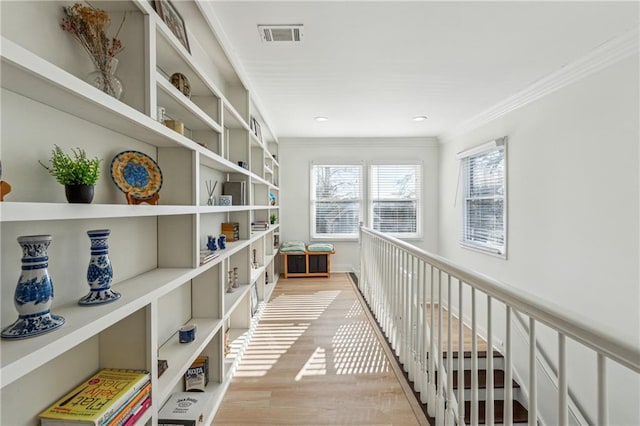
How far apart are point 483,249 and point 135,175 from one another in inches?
155

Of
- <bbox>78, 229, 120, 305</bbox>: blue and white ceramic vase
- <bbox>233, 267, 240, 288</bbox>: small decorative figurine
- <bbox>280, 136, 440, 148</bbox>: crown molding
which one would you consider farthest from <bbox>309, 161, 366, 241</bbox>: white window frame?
<bbox>78, 229, 120, 305</bbox>: blue and white ceramic vase

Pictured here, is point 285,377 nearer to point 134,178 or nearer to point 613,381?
point 134,178

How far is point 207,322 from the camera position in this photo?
5.82 feet

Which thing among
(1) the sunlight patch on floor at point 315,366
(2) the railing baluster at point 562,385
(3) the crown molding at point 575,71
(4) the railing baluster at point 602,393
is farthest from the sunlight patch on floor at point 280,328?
(3) the crown molding at point 575,71

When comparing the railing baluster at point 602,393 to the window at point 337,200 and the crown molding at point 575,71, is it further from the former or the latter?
the window at point 337,200

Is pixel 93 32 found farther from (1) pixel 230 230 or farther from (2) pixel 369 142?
(2) pixel 369 142

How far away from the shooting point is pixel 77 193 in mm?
761

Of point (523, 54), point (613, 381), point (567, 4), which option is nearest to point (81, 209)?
point (567, 4)

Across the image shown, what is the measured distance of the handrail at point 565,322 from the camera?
61 centimetres

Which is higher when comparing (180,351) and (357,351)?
(180,351)

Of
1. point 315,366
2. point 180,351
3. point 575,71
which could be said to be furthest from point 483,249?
point 180,351

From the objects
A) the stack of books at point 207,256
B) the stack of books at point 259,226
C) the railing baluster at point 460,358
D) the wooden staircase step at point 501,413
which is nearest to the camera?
the railing baluster at point 460,358

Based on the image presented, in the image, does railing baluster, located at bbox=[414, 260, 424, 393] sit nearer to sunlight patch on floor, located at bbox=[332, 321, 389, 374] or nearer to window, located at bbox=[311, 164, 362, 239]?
sunlight patch on floor, located at bbox=[332, 321, 389, 374]

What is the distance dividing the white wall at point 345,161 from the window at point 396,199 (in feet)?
0.46
